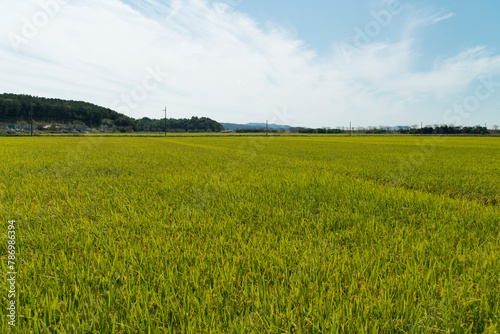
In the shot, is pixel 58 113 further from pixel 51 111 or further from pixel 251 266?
pixel 251 266

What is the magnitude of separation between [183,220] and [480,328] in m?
2.63

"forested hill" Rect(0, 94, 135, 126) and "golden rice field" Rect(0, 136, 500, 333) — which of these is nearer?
"golden rice field" Rect(0, 136, 500, 333)

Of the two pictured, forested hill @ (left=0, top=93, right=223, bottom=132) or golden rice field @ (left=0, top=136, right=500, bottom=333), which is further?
forested hill @ (left=0, top=93, right=223, bottom=132)

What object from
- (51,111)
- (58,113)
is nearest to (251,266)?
(58,113)

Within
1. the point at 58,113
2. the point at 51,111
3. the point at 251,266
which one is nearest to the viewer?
the point at 251,266

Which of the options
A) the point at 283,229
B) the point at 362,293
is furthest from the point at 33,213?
A: the point at 362,293

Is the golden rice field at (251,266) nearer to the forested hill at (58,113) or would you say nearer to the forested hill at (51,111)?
the forested hill at (58,113)

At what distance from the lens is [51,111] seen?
7012cm

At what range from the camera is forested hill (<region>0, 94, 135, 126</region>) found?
208ft

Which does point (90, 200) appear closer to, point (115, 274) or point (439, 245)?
point (115, 274)

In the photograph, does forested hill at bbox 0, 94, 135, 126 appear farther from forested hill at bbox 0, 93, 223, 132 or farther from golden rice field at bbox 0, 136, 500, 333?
golden rice field at bbox 0, 136, 500, 333

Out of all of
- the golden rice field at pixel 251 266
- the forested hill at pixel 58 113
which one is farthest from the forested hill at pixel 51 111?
the golden rice field at pixel 251 266

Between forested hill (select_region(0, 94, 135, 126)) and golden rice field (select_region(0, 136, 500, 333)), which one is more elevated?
forested hill (select_region(0, 94, 135, 126))

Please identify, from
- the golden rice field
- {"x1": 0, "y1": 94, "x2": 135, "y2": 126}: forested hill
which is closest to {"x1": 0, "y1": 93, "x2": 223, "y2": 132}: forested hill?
{"x1": 0, "y1": 94, "x2": 135, "y2": 126}: forested hill
